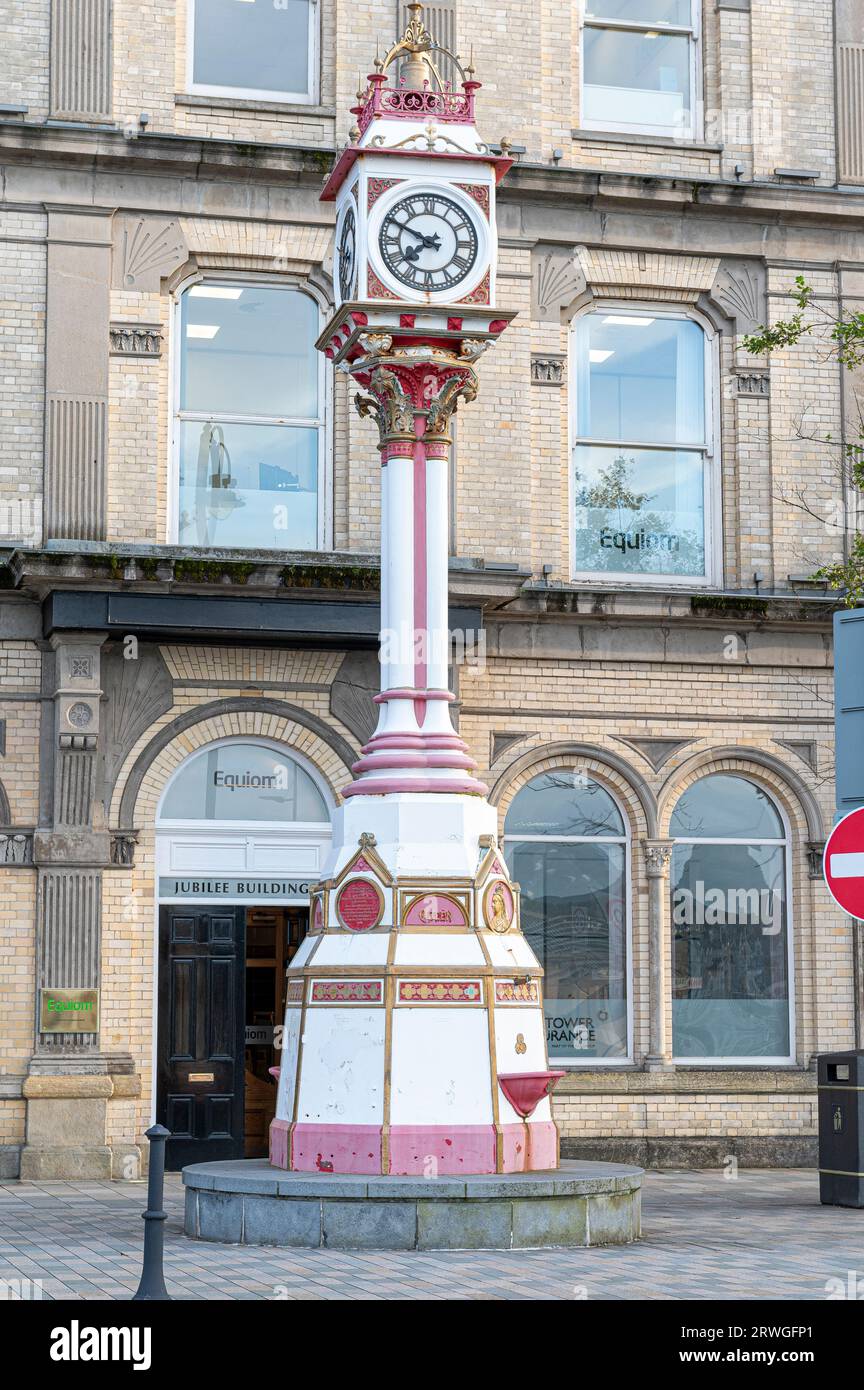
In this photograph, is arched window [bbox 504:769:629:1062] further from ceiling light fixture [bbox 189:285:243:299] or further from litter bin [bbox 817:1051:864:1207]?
ceiling light fixture [bbox 189:285:243:299]

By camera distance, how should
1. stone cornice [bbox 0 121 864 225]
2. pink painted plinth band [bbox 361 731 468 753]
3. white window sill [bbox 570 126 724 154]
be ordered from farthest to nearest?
1. white window sill [bbox 570 126 724 154]
2. stone cornice [bbox 0 121 864 225]
3. pink painted plinth band [bbox 361 731 468 753]

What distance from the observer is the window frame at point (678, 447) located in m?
21.3

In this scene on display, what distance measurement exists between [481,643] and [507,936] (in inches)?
257

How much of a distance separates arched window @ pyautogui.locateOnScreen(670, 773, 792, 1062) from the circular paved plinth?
794cm

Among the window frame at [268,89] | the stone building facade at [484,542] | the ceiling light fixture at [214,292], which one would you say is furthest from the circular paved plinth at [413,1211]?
the window frame at [268,89]

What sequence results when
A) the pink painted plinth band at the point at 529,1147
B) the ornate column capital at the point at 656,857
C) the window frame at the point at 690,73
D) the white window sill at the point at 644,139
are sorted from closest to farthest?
the pink painted plinth band at the point at 529,1147 < the ornate column capital at the point at 656,857 < the white window sill at the point at 644,139 < the window frame at the point at 690,73

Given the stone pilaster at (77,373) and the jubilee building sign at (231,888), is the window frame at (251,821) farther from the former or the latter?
the stone pilaster at (77,373)

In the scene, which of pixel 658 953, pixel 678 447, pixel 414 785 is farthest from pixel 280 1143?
pixel 678 447

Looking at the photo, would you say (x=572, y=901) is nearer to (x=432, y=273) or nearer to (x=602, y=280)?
(x=602, y=280)

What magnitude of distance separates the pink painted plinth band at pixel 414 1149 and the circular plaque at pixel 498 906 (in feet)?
4.54

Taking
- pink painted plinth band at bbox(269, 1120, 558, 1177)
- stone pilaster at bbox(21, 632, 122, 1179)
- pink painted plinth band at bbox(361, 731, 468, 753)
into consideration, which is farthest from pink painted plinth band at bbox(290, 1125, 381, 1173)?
stone pilaster at bbox(21, 632, 122, 1179)

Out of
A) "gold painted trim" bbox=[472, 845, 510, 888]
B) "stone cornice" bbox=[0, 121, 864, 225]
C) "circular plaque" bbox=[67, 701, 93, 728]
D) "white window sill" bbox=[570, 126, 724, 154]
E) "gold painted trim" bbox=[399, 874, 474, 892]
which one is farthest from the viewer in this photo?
"white window sill" bbox=[570, 126, 724, 154]

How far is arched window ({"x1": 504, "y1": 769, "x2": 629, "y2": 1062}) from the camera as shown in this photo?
67.6 ft

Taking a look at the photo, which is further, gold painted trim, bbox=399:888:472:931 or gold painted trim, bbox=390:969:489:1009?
gold painted trim, bbox=399:888:472:931
